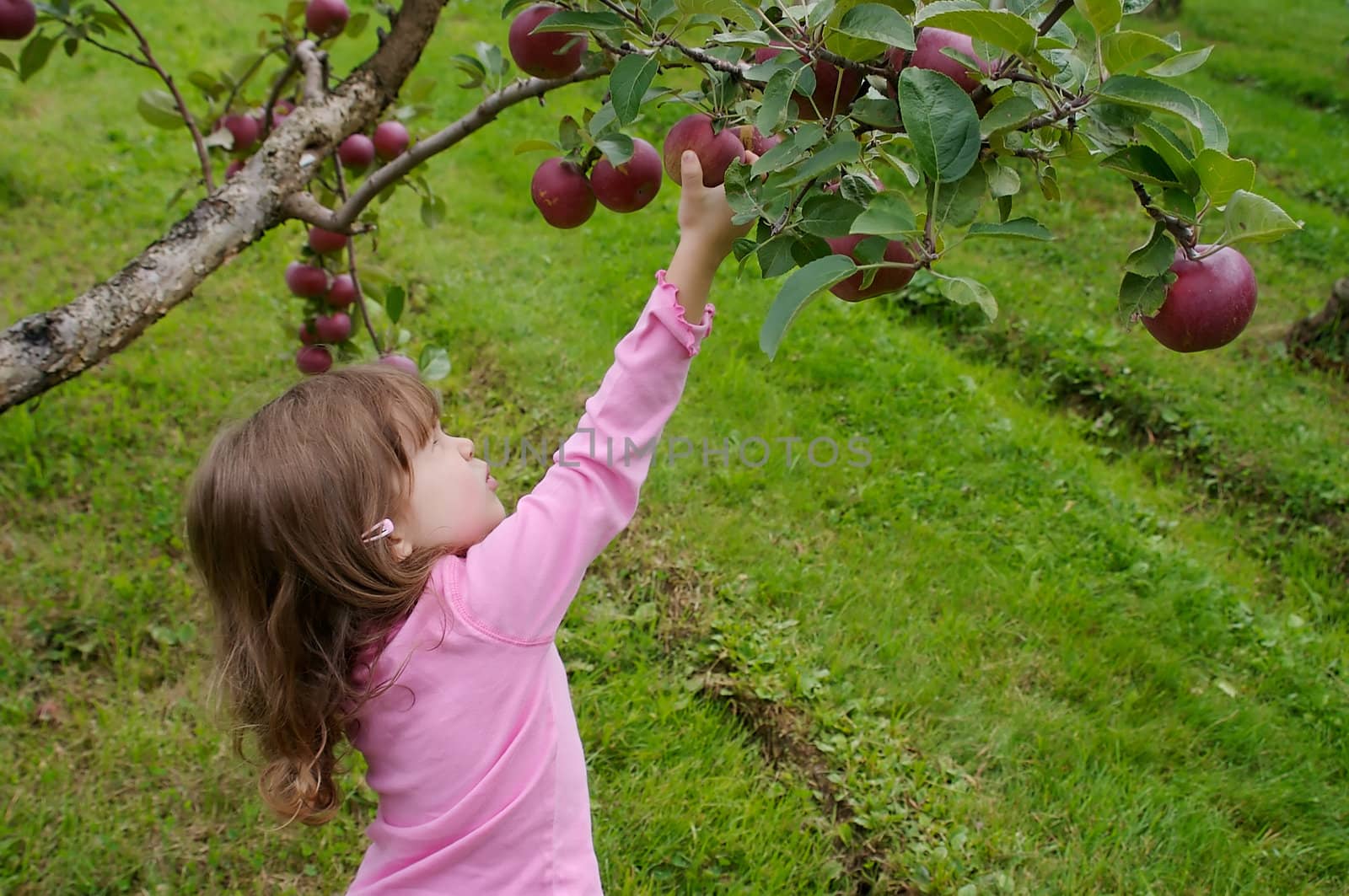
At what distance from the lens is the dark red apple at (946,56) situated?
841 millimetres

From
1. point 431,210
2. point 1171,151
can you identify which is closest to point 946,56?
point 1171,151

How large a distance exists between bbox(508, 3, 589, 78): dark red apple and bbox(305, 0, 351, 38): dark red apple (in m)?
0.97

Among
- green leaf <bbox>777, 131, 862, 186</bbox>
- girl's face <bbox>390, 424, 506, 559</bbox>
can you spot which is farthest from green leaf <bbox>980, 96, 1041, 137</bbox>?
girl's face <bbox>390, 424, 506, 559</bbox>

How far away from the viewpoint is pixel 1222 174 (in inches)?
30.0

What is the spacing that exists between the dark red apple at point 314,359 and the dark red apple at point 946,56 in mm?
1574

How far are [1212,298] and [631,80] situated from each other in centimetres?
56

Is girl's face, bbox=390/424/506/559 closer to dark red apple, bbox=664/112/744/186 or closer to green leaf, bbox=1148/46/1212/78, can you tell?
dark red apple, bbox=664/112/744/186

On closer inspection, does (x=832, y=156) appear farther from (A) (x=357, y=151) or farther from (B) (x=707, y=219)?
(A) (x=357, y=151)

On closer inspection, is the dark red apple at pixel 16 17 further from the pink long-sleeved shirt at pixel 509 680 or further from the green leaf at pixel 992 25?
the green leaf at pixel 992 25

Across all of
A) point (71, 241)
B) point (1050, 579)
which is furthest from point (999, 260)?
point (71, 241)

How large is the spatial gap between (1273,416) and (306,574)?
11.3 ft

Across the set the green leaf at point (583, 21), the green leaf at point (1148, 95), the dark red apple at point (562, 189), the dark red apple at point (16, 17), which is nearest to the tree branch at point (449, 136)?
the dark red apple at point (562, 189)

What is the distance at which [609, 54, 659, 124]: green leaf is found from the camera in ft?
3.18

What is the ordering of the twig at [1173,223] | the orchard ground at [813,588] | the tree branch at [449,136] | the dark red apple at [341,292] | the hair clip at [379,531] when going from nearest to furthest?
the twig at [1173,223] → the hair clip at [379,531] → the tree branch at [449,136] → the orchard ground at [813,588] → the dark red apple at [341,292]
